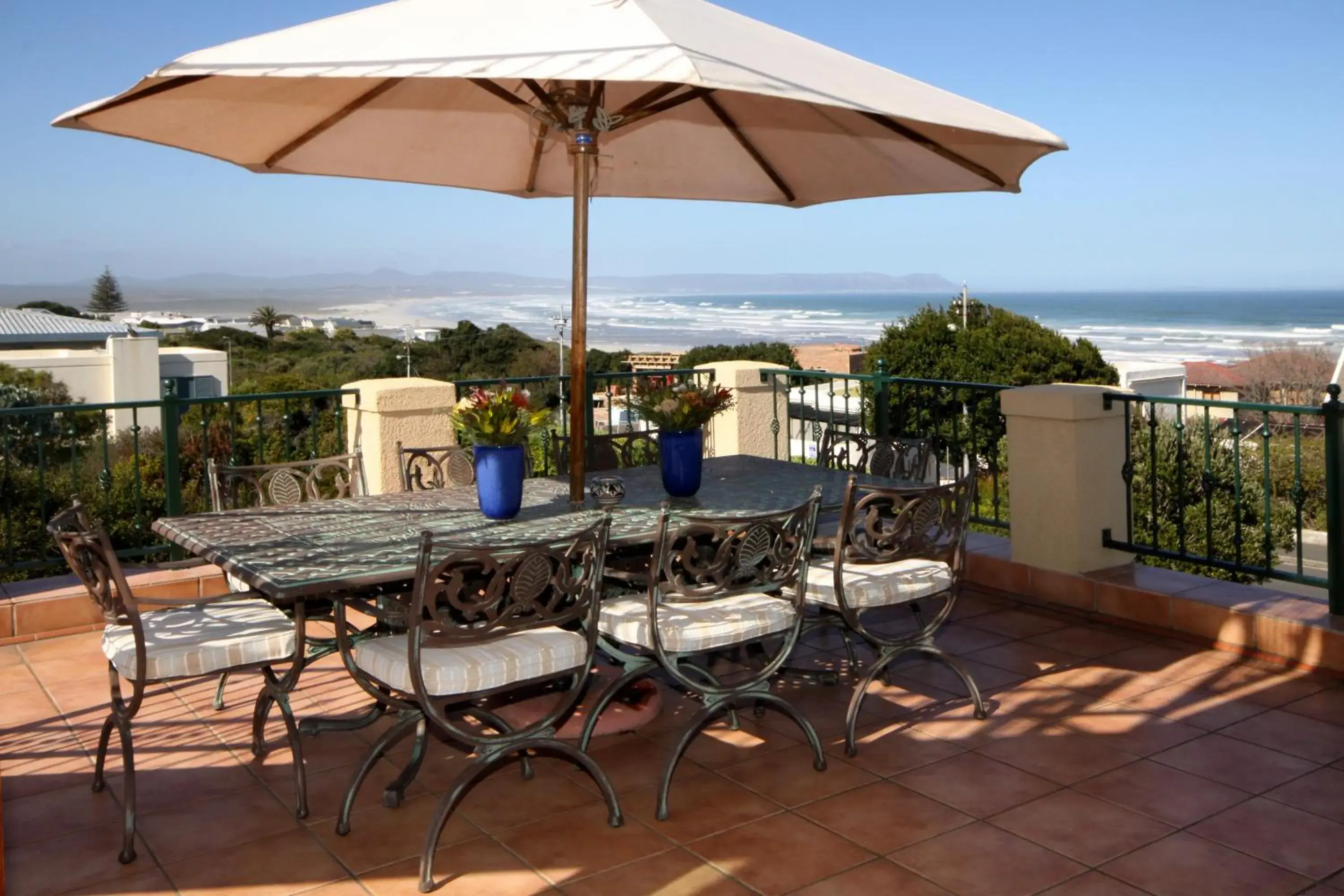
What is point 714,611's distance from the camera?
10.4ft

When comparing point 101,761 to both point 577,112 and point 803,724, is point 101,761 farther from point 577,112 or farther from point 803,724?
point 577,112

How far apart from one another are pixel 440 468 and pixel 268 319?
6138cm

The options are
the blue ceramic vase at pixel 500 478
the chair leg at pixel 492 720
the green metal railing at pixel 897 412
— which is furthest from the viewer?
the green metal railing at pixel 897 412

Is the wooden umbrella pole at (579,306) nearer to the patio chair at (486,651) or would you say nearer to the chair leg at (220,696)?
the patio chair at (486,651)

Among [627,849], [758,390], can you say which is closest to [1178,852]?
[627,849]

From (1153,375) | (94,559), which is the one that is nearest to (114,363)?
(1153,375)

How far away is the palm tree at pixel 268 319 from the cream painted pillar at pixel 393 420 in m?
57.6

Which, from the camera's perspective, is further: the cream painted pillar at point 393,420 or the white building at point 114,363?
the white building at point 114,363

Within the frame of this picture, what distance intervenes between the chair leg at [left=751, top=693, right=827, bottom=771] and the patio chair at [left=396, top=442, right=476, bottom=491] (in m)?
1.70

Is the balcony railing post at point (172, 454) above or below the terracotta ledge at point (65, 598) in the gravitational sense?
above

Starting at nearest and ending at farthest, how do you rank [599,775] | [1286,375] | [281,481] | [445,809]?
[445,809] → [599,775] → [281,481] → [1286,375]

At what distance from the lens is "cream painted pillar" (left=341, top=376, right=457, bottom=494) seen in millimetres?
5426

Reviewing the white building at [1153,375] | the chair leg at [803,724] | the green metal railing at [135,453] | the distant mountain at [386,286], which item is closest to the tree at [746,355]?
the white building at [1153,375]

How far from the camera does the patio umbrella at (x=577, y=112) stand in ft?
9.09
